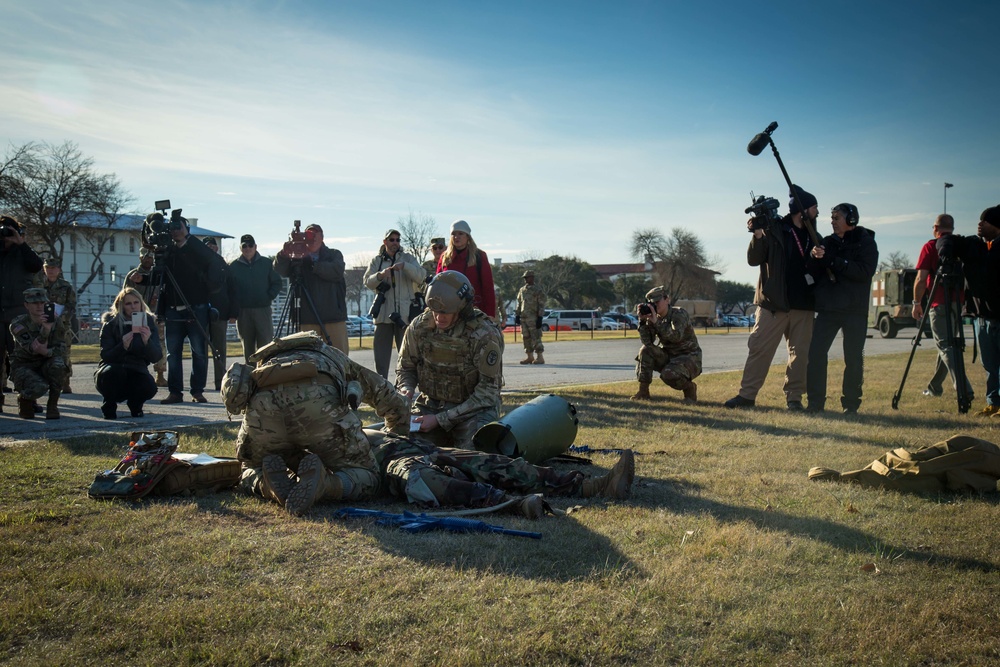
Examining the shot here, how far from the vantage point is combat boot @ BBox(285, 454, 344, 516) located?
15.4ft

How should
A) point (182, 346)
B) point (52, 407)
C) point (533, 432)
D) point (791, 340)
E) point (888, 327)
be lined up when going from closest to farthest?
point (533, 432)
point (52, 407)
point (791, 340)
point (182, 346)
point (888, 327)

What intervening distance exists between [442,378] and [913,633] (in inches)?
168

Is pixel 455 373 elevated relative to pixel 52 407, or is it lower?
elevated

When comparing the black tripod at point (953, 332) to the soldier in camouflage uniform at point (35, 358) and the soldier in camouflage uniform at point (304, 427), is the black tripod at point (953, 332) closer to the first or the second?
the soldier in camouflage uniform at point (304, 427)

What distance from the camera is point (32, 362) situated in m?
8.88

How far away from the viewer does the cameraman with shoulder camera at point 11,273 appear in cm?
903

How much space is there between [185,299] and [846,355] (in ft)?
26.5

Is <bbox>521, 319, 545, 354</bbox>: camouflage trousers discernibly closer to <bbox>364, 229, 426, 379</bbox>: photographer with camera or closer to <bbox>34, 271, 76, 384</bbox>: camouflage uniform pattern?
<bbox>364, 229, 426, 379</bbox>: photographer with camera

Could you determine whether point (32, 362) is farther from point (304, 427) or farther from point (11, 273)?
point (304, 427)

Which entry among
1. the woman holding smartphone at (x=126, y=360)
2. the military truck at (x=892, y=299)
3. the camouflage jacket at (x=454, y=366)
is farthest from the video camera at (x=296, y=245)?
the military truck at (x=892, y=299)

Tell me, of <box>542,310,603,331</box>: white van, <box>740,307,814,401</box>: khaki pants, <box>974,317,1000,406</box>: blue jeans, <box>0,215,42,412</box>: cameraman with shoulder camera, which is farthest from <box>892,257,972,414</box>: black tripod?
<box>542,310,603,331</box>: white van

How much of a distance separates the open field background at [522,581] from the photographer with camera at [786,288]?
4258mm

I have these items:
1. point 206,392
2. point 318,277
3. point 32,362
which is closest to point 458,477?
point 318,277

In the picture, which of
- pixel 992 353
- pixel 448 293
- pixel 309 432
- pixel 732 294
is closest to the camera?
pixel 309 432
